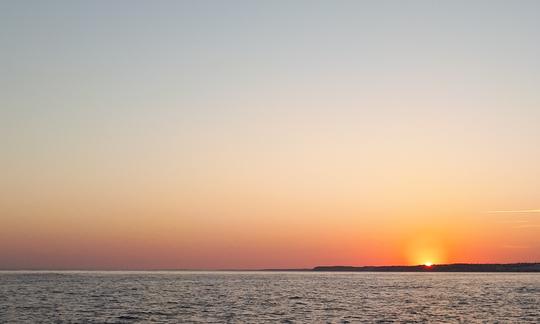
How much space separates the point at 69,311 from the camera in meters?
68.1

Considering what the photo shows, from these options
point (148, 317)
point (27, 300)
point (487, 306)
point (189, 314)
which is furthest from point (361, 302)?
point (27, 300)

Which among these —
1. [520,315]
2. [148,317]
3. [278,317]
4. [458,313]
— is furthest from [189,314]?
[520,315]

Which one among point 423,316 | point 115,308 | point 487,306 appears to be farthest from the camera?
point 487,306

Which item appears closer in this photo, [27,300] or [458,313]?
[458,313]

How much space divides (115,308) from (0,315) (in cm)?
1400

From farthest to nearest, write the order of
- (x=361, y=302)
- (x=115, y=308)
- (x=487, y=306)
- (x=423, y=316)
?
1. (x=361, y=302)
2. (x=487, y=306)
3. (x=115, y=308)
4. (x=423, y=316)

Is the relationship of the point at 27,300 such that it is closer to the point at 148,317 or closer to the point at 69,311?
the point at 69,311

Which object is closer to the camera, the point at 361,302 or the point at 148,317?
the point at 148,317

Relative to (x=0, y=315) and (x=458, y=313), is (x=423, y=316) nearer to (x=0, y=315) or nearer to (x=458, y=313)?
(x=458, y=313)

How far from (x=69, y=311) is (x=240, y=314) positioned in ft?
64.1

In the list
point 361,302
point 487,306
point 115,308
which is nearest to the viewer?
point 115,308

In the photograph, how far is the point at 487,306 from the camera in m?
79.7

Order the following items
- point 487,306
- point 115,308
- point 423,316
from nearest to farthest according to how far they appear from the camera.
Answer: point 423,316, point 115,308, point 487,306

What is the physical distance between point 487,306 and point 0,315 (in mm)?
59613
